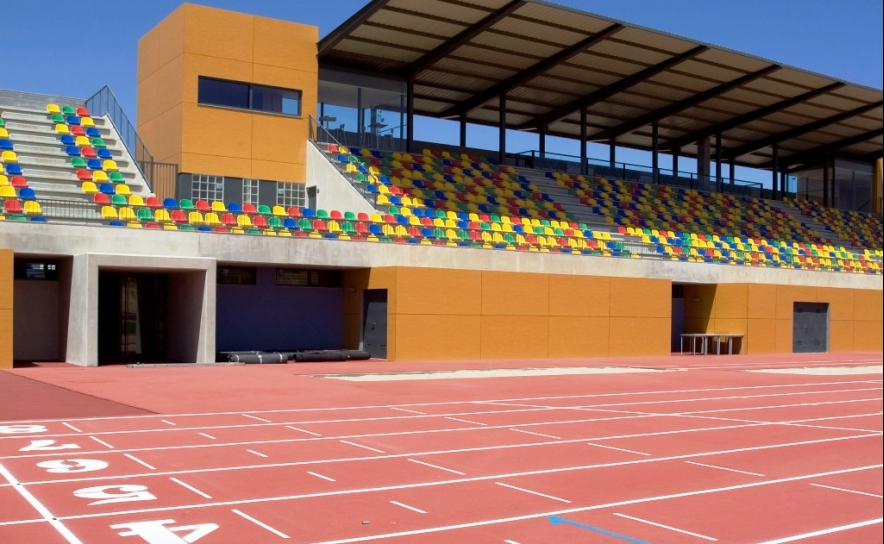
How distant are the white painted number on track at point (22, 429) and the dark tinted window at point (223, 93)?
2321 cm

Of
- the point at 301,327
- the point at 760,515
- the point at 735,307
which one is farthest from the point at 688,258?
the point at 760,515

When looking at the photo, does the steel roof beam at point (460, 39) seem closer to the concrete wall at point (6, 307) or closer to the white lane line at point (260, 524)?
the concrete wall at point (6, 307)

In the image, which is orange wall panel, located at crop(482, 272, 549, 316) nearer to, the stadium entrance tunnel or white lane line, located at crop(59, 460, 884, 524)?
the stadium entrance tunnel

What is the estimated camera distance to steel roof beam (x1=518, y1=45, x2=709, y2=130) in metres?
41.5

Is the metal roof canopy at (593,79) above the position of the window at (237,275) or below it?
above

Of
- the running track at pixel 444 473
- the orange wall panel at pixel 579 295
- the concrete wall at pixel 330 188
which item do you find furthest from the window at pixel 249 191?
the running track at pixel 444 473

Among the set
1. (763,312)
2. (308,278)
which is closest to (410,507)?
(308,278)

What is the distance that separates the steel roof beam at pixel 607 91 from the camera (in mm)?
41469

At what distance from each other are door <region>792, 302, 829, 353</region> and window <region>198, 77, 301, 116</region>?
2303 centimetres

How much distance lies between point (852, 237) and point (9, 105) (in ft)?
147

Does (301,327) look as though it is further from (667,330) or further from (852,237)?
(852,237)

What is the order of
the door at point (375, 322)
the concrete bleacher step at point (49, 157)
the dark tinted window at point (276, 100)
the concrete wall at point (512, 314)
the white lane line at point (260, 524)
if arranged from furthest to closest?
the dark tinted window at point (276, 100), the door at point (375, 322), the concrete wall at point (512, 314), the concrete bleacher step at point (49, 157), the white lane line at point (260, 524)

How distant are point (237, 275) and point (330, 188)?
6.32 meters

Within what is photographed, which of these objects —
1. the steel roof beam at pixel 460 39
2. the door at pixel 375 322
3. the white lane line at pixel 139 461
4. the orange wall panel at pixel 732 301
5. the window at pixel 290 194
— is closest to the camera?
the white lane line at pixel 139 461
